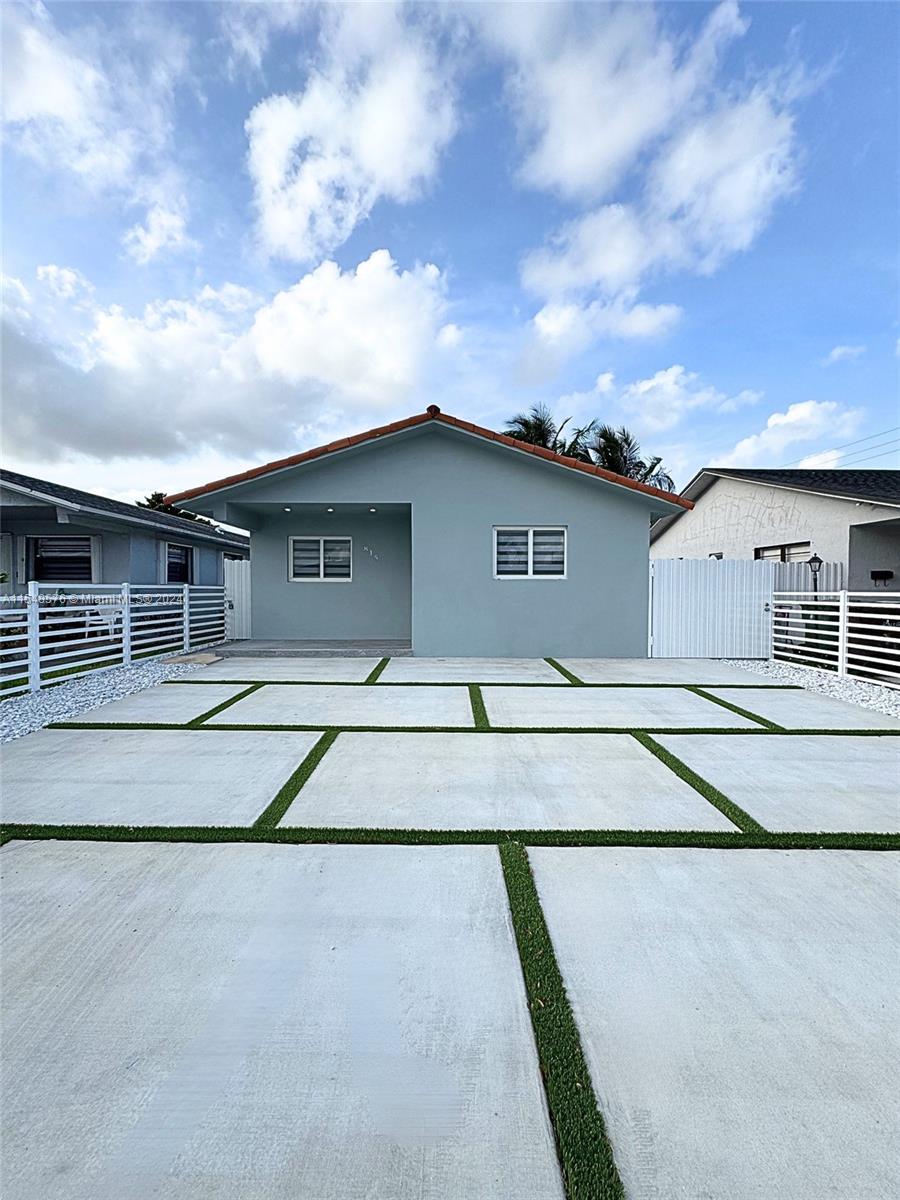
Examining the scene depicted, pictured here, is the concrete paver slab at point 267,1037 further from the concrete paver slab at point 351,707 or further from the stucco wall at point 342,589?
the stucco wall at point 342,589

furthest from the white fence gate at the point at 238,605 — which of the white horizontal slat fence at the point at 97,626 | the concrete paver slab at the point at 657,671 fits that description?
the concrete paver slab at the point at 657,671

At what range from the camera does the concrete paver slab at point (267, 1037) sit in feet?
4.66

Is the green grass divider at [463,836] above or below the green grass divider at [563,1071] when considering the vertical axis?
above

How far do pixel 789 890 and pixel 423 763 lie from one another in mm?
2659

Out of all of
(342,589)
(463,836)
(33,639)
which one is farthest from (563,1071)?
(342,589)

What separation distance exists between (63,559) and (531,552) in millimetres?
10816

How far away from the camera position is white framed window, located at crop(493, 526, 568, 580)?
10.5 metres

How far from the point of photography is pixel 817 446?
2617 centimetres

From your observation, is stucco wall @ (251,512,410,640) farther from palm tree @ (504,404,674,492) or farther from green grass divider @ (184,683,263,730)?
palm tree @ (504,404,674,492)

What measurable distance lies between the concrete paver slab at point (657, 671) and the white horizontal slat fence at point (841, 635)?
133 centimetres

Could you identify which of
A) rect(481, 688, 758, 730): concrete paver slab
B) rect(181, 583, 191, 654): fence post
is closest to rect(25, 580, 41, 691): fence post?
rect(181, 583, 191, 654): fence post

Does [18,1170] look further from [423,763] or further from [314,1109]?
[423,763]

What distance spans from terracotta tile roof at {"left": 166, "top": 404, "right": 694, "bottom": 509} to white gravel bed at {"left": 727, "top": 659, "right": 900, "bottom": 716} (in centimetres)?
318

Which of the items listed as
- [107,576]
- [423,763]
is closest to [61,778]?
[423,763]
